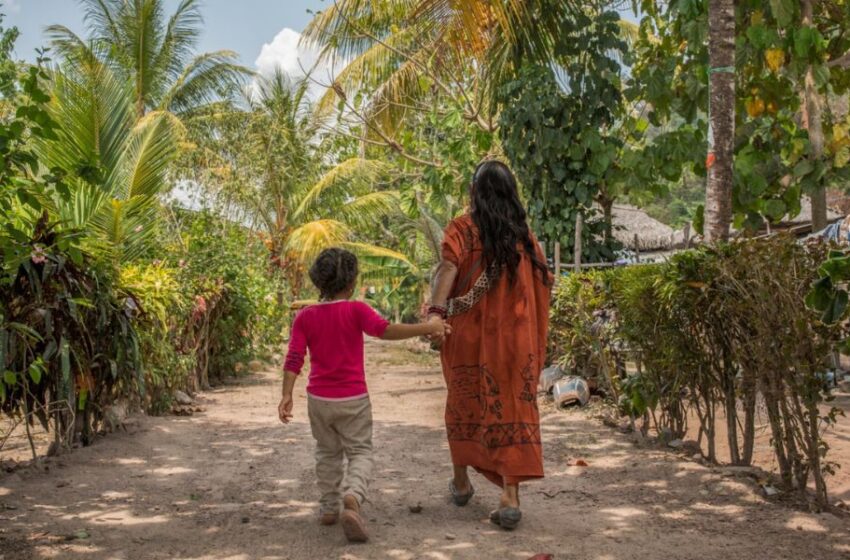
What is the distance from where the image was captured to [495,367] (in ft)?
14.9

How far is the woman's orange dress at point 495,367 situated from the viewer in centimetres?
450

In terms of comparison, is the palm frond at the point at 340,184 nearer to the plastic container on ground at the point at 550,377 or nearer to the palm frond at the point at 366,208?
the palm frond at the point at 366,208

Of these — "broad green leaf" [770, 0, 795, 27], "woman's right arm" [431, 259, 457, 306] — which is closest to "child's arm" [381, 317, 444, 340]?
"woman's right arm" [431, 259, 457, 306]

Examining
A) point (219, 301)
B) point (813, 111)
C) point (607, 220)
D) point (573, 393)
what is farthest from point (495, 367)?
point (607, 220)

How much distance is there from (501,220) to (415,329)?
2.54 ft

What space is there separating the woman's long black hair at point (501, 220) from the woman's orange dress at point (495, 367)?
0.05 meters

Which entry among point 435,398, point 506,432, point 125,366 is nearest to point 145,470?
point 125,366

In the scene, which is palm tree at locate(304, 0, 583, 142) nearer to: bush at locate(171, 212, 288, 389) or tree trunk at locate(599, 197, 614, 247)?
tree trunk at locate(599, 197, 614, 247)

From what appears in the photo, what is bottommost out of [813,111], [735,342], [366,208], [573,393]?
[573,393]

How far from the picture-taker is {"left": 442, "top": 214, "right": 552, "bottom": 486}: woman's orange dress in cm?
450

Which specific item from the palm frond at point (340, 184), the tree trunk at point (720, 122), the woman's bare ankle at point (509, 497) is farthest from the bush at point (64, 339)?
the palm frond at point (340, 184)

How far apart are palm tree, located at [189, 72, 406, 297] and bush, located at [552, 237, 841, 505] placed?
14.2 m

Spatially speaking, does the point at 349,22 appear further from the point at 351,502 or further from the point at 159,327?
the point at 351,502

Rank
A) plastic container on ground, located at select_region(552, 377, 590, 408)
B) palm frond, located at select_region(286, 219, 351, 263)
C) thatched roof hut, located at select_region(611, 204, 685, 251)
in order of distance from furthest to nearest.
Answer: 1. thatched roof hut, located at select_region(611, 204, 685, 251)
2. palm frond, located at select_region(286, 219, 351, 263)
3. plastic container on ground, located at select_region(552, 377, 590, 408)
